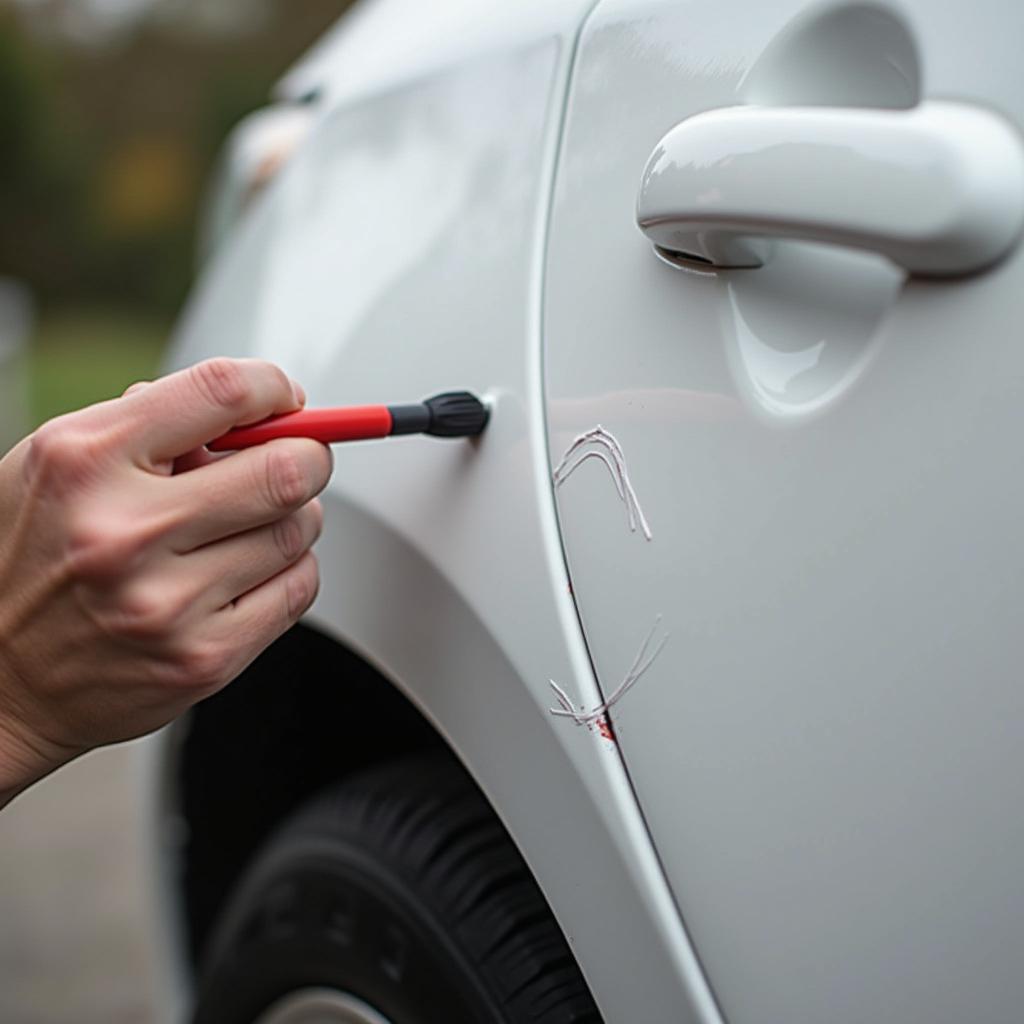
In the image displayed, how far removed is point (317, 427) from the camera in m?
0.96

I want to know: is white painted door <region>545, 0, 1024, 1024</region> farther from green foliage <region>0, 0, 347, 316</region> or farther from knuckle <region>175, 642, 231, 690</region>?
green foliage <region>0, 0, 347, 316</region>

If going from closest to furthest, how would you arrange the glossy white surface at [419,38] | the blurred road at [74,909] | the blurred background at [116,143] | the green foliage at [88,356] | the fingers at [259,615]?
1. the fingers at [259,615]
2. the glossy white surface at [419,38]
3. the blurred road at [74,909]
4. the green foliage at [88,356]
5. the blurred background at [116,143]

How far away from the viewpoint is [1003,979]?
2.21 feet

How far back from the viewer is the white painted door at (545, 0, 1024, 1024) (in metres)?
0.68

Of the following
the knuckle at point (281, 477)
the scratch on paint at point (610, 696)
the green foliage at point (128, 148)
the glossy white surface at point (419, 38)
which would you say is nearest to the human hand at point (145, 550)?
the knuckle at point (281, 477)

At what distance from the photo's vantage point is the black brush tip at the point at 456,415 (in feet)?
3.16

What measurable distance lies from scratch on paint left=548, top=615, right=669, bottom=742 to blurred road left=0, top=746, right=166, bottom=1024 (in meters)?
1.42

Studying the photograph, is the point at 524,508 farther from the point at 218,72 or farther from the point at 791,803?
the point at 218,72

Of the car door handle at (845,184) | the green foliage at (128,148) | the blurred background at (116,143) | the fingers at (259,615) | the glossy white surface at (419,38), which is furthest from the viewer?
the green foliage at (128,148)

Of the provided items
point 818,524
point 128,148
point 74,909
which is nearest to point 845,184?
point 818,524

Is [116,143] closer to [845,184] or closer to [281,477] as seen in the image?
[281,477]

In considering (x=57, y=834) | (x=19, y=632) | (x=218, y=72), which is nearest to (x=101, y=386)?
(x=218, y=72)

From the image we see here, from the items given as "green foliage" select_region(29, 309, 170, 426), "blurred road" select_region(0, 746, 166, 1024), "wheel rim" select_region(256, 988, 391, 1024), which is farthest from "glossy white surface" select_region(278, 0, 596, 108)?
"green foliage" select_region(29, 309, 170, 426)

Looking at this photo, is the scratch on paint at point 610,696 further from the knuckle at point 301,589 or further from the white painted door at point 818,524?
the knuckle at point 301,589
